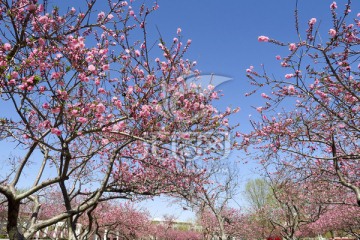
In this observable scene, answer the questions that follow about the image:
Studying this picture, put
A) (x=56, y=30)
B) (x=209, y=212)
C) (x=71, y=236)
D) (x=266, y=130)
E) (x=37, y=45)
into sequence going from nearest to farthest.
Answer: (x=56, y=30)
(x=37, y=45)
(x=266, y=130)
(x=71, y=236)
(x=209, y=212)

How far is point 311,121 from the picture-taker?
734 centimetres

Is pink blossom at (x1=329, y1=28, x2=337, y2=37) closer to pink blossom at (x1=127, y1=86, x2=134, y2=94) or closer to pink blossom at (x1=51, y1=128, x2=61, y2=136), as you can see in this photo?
pink blossom at (x1=127, y1=86, x2=134, y2=94)

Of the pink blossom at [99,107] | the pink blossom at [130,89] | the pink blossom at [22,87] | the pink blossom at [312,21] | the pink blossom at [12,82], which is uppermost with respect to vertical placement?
the pink blossom at [312,21]

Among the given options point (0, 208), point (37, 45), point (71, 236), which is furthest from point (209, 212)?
point (37, 45)

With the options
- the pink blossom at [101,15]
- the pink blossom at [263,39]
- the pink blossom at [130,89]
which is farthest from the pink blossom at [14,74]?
the pink blossom at [263,39]

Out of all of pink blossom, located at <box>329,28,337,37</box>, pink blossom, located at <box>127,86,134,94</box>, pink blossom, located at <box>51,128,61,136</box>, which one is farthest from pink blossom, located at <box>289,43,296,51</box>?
pink blossom, located at <box>51,128,61,136</box>

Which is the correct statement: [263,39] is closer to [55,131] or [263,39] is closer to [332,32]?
[332,32]

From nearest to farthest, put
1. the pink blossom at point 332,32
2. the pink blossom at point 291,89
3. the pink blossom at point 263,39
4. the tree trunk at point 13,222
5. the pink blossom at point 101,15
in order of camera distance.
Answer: the pink blossom at point 332,32
the pink blossom at point 263,39
the tree trunk at point 13,222
the pink blossom at point 101,15
the pink blossom at point 291,89

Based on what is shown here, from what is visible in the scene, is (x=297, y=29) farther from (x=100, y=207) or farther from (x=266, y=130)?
(x=100, y=207)

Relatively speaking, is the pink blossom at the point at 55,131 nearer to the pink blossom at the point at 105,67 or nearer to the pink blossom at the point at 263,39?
the pink blossom at the point at 105,67

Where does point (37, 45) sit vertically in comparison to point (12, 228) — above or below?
above

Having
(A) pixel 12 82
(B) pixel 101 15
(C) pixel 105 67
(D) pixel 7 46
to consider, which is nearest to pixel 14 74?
(A) pixel 12 82

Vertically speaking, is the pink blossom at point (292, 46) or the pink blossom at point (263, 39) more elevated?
the pink blossom at point (263, 39)

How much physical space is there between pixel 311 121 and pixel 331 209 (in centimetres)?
2084
